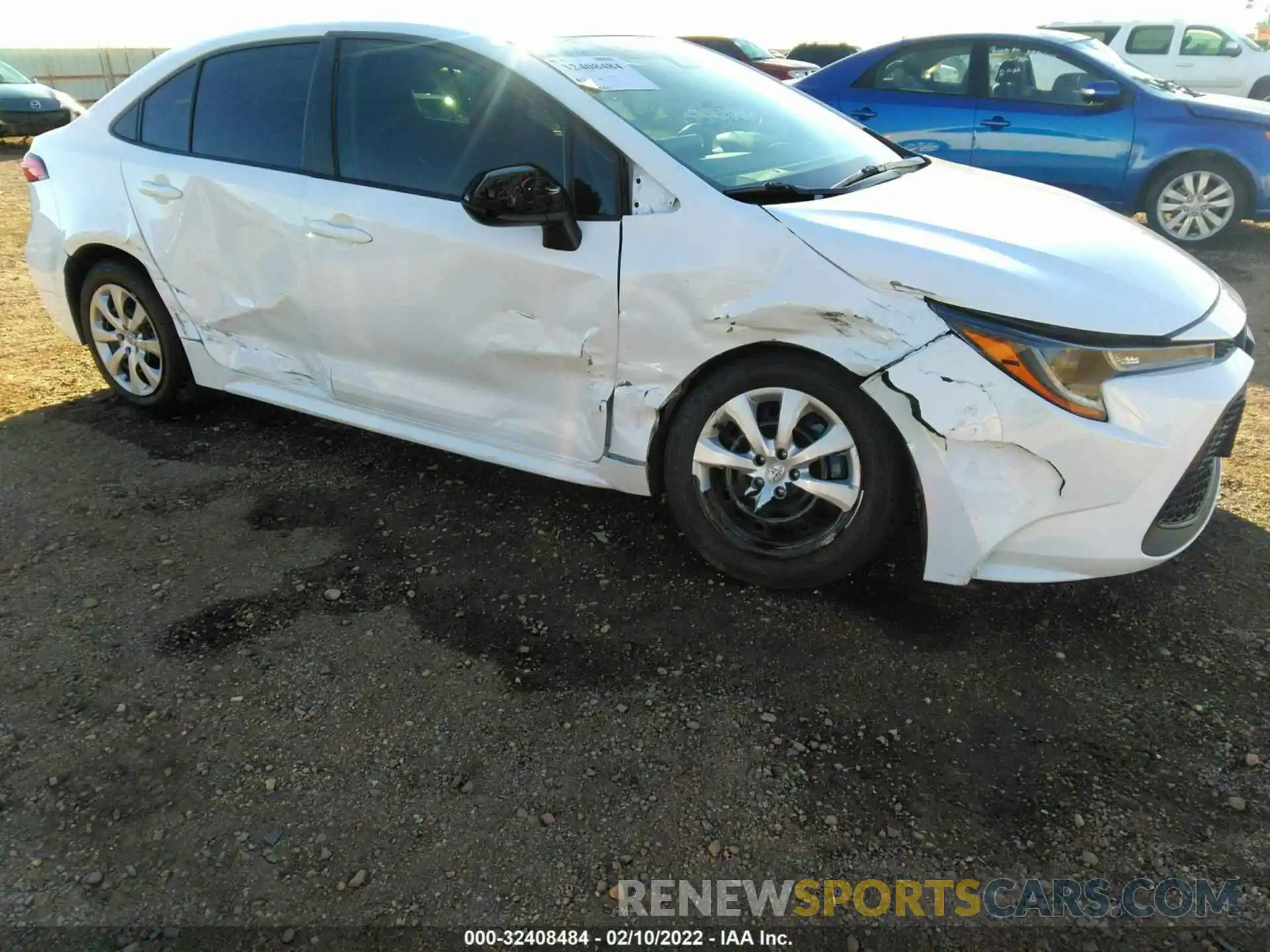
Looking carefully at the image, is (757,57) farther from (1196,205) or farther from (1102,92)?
(1196,205)

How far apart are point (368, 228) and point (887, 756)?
2385mm

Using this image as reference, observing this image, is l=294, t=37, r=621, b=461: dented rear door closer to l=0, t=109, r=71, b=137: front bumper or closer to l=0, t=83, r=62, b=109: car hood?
l=0, t=109, r=71, b=137: front bumper

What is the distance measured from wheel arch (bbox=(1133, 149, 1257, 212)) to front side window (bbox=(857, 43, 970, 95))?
1514 millimetres

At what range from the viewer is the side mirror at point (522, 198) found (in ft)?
9.29

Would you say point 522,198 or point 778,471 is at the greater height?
point 522,198

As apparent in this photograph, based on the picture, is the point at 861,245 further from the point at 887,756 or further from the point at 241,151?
the point at 241,151

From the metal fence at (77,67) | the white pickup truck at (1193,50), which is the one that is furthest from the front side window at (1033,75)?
the metal fence at (77,67)

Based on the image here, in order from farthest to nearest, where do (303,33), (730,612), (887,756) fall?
(303,33) < (730,612) < (887,756)

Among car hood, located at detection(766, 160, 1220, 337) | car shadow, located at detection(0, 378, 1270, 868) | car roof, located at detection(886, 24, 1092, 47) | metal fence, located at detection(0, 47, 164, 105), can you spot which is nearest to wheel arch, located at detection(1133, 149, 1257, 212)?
car roof, located at detection(886, 24, 1092, 47)

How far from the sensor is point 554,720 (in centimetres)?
248

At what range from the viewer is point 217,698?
8.40 feet

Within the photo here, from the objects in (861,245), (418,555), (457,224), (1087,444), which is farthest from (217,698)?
(1087,444)

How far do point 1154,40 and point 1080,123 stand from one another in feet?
26.3

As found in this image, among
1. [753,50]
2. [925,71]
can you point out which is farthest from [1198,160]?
[753,50]
